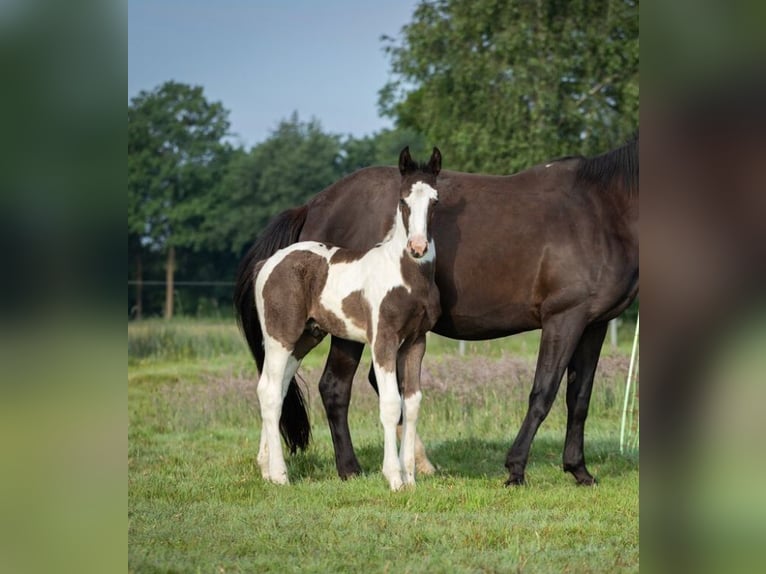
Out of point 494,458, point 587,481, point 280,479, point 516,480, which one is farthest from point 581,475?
point 280,479

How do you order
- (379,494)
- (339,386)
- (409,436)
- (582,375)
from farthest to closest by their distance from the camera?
(582,375) < (339,386) < (409,436) < (379,494)

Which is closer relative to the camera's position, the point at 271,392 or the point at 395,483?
the point at 395,483

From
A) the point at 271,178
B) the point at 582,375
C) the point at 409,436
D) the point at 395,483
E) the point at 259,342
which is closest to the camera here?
the point at 395,483

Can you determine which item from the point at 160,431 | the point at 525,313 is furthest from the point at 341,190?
the point at 160,431

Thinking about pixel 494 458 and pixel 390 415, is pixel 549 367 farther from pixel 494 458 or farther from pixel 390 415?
pixel 494 458

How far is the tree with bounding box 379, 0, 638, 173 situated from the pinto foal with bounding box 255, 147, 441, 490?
1491 centimetres

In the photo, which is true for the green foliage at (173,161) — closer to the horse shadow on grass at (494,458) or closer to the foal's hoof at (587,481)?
the horse shadow on grass at (494,458)

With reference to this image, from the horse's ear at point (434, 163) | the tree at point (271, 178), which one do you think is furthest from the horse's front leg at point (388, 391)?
the tree at point (271, 178)

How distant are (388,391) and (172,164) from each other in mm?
29320

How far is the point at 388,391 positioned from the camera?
6352 mm

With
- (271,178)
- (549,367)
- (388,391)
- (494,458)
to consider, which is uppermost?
(271,178)
